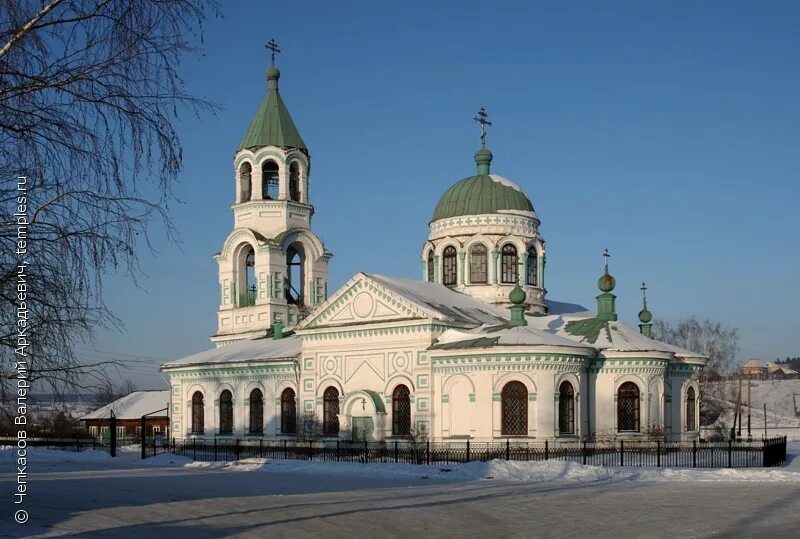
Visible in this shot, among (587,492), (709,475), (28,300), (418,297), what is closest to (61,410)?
(28,300)

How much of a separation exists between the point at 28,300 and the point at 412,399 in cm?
2584

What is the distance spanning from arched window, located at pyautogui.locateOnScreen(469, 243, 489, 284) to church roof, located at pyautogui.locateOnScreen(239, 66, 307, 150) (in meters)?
9.03

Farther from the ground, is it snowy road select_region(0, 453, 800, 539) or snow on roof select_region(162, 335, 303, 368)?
snow on roof select_region(162, 335, 303, 368)

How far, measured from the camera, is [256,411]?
41688 millimetres

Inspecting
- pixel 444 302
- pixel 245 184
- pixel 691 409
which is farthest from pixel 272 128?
pixel 691 409

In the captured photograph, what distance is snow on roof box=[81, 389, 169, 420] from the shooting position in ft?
208

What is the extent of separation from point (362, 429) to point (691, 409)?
12300mm

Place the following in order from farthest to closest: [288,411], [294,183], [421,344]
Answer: [294,183], [288,411], [421,344]

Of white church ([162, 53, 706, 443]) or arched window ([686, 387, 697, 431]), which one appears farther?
arched window ([686, 387, 697, 431])

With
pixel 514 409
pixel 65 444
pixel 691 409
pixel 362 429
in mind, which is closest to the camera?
pixel 514 409

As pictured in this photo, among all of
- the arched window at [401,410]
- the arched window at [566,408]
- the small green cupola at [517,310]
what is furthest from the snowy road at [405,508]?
the small green cupola at [517,310]

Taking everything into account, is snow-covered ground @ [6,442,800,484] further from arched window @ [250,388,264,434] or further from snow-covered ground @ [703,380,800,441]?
snow-covered ground @ [703,380,800,441]

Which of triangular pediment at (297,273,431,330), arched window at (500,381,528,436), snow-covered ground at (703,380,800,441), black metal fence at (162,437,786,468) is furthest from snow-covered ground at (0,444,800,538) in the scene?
snow-covered ground at (703,380,800,441)

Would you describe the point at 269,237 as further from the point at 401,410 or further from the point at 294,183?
the point at 401,410
